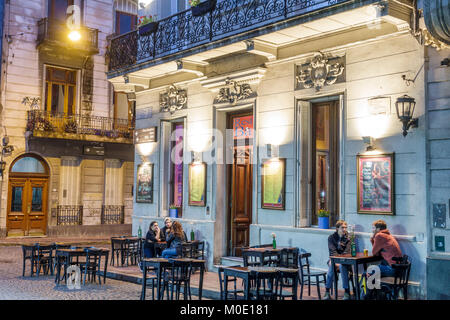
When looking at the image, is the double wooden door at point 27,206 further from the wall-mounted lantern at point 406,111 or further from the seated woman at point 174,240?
the wall-mounted lantern at point 406,111

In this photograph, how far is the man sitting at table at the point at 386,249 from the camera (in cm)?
848

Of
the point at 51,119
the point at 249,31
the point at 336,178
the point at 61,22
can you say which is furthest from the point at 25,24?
the point at 336,178

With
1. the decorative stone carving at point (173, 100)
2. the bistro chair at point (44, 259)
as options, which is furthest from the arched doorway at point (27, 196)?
the bistro chair at point (44, 259)

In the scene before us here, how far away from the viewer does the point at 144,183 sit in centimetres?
1545

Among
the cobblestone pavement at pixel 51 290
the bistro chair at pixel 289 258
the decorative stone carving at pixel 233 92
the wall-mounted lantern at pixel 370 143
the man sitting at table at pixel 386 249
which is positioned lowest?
the cobblestone pavement at pixel 51 290

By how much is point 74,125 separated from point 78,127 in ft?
1.22

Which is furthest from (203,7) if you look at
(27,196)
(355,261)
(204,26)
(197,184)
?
(27,196)

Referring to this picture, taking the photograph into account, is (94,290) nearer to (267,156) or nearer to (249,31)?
(267,156)

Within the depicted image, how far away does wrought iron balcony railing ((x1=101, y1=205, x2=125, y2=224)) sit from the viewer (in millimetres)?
23766

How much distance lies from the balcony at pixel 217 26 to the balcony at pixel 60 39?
7752mm

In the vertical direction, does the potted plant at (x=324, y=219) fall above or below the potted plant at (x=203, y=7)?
below

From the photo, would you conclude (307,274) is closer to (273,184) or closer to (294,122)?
(273,184)

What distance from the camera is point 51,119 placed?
21.8m
